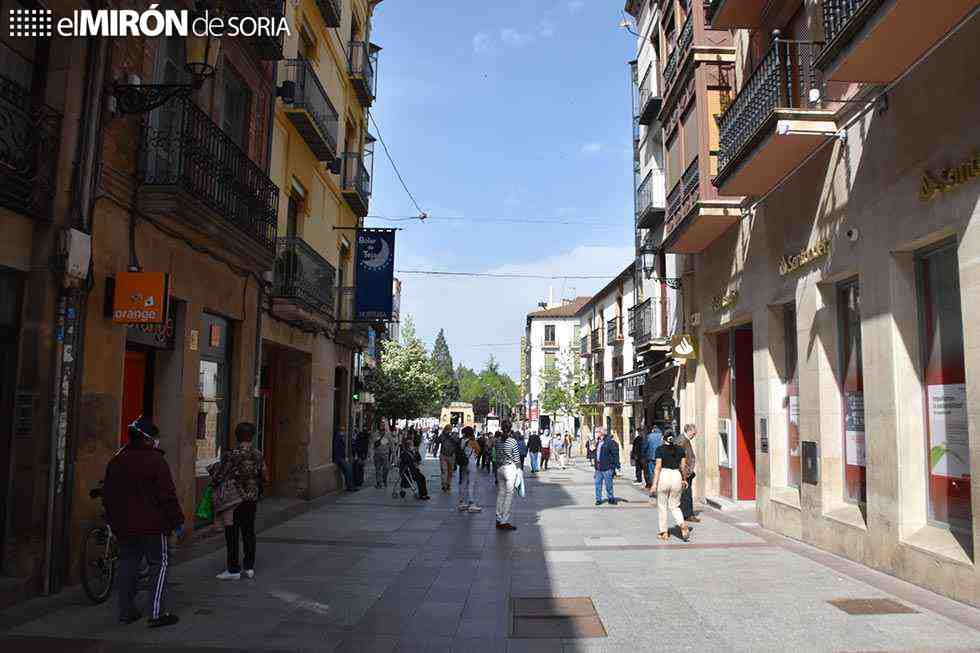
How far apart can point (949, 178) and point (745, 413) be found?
28.0ft

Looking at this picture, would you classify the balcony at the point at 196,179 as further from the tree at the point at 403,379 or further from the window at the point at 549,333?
the window at the point at 549,333

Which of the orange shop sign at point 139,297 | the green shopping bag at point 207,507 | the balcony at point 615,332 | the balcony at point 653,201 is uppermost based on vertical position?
the balcony at point 653,201

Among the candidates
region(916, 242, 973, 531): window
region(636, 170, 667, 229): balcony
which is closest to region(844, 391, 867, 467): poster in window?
region(916, 242, 973, 531): window

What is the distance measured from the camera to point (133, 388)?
955 centimetres

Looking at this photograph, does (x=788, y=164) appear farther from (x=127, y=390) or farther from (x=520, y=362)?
(x=520, y=362)

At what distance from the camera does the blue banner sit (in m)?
17.8

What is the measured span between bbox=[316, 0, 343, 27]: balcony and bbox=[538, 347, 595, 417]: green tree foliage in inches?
1266

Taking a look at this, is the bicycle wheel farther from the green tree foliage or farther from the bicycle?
the green tree foliage

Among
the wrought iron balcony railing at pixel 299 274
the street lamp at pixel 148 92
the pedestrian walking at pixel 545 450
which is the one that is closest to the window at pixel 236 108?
the wrought iron balcony railing at pixel 299 274

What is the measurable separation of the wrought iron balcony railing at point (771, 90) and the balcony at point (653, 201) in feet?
25.2

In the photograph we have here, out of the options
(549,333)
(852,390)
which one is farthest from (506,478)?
(549,333)

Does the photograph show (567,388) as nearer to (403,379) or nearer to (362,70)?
(403,379)

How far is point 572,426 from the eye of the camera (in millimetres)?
58219

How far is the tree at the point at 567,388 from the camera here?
155ft
